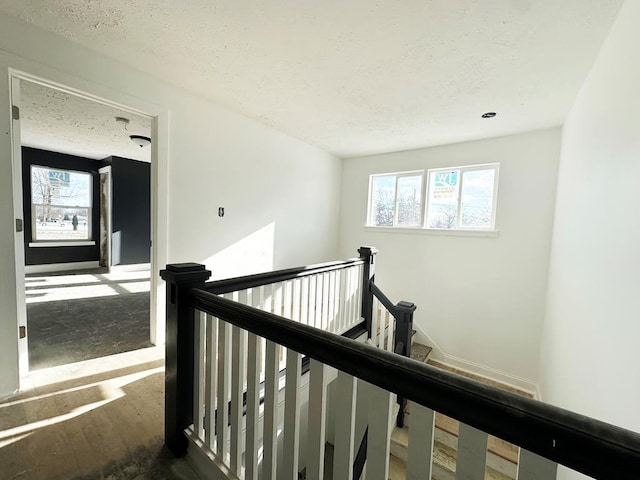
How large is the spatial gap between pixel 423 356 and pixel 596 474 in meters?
3.65

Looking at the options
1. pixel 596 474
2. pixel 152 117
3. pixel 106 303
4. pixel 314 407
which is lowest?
pixel 106 303

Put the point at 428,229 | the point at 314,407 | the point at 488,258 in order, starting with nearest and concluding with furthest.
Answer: the point at 314,407, the point at 488,258, the point at 428,229

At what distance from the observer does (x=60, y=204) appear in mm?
5816

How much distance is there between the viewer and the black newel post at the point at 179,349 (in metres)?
1.41

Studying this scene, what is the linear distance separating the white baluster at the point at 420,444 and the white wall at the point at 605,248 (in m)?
0.96

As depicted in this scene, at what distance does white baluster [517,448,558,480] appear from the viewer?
1.85ft

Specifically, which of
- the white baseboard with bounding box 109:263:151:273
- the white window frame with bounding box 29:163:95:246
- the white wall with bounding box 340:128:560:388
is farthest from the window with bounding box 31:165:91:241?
the white wall with bounding box 340:128:560:388

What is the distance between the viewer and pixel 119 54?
2.18m

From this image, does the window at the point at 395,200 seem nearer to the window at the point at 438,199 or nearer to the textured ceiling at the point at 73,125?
the window at the point at 438,199

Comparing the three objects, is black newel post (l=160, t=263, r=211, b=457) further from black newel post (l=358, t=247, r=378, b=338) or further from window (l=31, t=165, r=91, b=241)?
window (l=31, t=165, r=91, b=241)

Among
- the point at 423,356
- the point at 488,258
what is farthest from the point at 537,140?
the point at 423,356

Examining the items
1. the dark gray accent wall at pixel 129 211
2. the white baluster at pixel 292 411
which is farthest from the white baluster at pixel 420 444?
the dark gray accent wall at pixel 129 211

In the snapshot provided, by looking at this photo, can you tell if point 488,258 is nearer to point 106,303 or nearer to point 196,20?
point 196,20

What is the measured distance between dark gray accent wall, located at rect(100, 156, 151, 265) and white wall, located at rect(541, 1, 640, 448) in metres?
6.98
